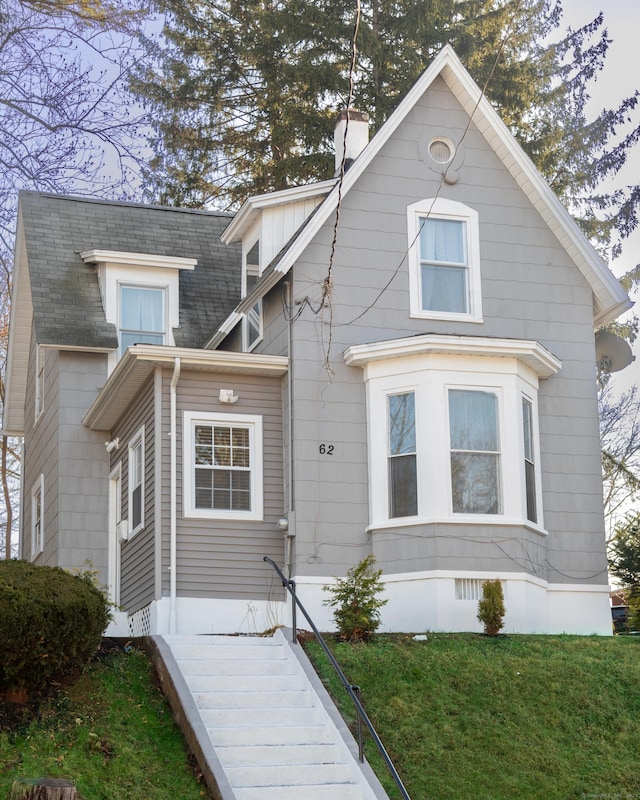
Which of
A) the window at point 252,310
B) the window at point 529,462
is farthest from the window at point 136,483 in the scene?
the window at point 529,462

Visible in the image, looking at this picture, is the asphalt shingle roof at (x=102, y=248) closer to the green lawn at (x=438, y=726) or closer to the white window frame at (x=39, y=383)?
the white window frame at (x=39, y=383)

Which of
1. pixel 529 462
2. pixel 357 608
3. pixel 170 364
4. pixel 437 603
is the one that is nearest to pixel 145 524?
pixel 170 364

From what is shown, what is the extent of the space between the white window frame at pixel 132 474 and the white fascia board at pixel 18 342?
6.18 meters

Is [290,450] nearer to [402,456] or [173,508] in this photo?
[402,456]

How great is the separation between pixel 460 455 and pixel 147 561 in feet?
14.5

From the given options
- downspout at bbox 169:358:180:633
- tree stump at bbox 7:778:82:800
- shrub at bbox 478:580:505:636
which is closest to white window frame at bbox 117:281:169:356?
downspout at bbox 169:358:180:633

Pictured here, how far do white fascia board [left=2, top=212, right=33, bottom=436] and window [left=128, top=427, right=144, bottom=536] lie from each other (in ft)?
20.5

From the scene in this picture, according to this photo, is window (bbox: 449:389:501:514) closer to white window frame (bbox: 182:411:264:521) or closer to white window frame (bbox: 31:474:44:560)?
white window frame (bbox: 182:411:264:521)

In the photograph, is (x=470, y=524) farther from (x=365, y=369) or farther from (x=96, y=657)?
(x=96, y=657)

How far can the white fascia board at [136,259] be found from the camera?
20.0 m

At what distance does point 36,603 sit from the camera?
11.2 metres

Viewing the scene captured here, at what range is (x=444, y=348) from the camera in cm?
1609

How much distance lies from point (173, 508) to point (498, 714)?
551cm

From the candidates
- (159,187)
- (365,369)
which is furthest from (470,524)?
(159,187)
